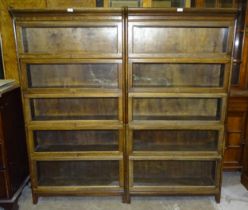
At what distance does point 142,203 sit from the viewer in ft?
6.84

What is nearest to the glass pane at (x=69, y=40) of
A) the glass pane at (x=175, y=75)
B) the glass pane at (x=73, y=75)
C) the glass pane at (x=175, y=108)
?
the glass pane at (x=73, y=75)

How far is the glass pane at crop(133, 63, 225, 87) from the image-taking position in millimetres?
2025


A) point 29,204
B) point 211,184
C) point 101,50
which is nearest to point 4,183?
point 29,204

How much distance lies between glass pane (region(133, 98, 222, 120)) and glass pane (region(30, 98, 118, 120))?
0.77 ft

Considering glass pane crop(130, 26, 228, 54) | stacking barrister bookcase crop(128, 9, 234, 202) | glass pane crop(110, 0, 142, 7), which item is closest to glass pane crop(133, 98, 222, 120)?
stacking barrister bookcase crop(128, 9, 234, 202)

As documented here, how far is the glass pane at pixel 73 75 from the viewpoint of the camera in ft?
6.61

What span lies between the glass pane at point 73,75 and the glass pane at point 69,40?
16 centimetres

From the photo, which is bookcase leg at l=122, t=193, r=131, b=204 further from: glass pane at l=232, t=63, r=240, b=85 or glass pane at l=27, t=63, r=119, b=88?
glass pane at l=232, t=63, r=240, b=85

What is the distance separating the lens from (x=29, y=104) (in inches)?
75.1

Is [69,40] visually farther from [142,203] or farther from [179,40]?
[142,203]

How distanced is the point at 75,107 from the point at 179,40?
1072 mm

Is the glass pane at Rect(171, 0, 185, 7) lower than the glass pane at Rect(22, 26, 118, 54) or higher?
higher

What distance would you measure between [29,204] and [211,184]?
64.8 inches

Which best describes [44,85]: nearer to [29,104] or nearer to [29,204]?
[29,104]
